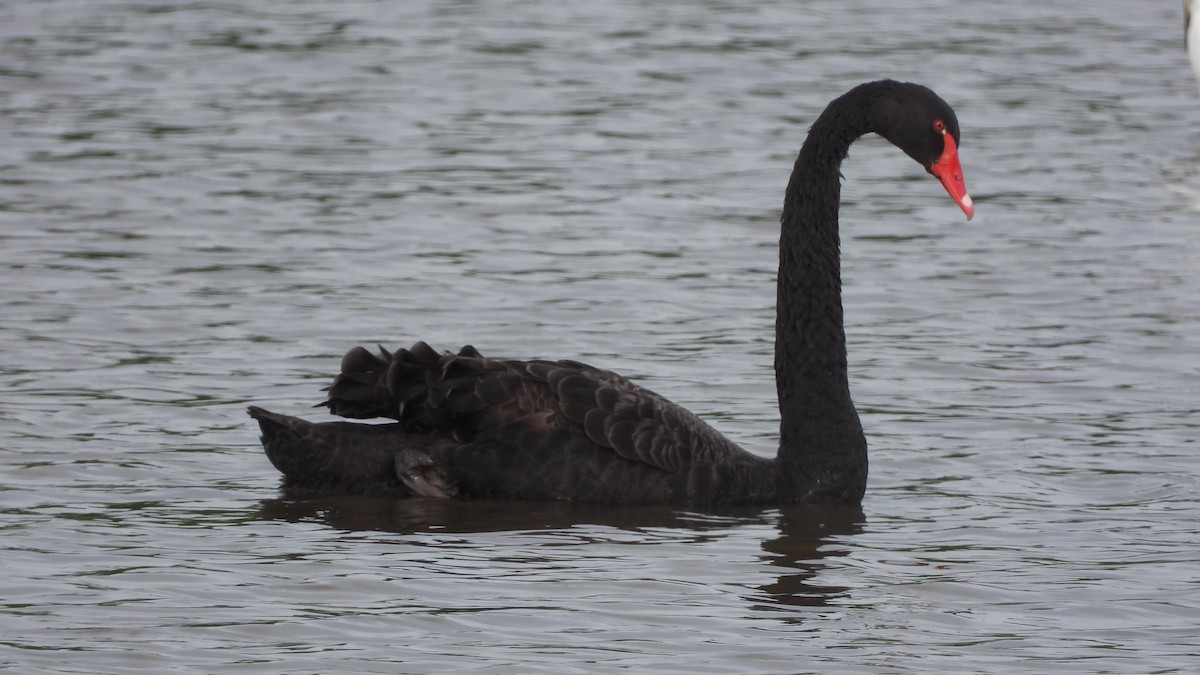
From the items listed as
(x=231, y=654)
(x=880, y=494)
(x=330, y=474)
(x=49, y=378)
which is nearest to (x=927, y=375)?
(x=880, y=494)

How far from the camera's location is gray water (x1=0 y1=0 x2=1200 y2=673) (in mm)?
5980

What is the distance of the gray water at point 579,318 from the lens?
19.6ft

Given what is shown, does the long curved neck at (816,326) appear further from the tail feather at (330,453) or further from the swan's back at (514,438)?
the tail feather at (330,453)

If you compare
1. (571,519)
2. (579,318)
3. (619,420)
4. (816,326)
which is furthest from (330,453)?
(579,318)

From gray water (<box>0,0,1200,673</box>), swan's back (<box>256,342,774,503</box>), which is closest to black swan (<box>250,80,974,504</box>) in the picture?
swan's back (<box>256,342,774,503</box>)

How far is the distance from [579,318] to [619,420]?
288 centimetres

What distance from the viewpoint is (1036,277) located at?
1104cm

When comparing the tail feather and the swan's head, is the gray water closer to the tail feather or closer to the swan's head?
the tail feather

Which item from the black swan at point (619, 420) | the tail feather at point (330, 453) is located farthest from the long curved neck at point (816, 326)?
the tail feather at point (330, 453)

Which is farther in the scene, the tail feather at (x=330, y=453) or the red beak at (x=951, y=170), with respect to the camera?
the red beak at (x=951, y=170)

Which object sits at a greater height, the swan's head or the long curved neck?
the swan's head

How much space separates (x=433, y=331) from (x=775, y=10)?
454 inches

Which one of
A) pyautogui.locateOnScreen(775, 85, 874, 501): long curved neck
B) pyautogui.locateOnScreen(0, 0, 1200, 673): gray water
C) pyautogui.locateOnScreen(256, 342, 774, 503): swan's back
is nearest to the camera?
pyautogui.locateOnScreen(0, 0, 1200, 673): gray water

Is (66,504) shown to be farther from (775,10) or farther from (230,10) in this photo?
(775,10)
